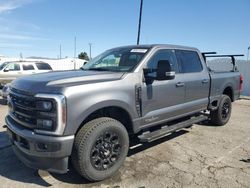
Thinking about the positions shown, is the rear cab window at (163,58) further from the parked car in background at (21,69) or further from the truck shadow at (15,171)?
the parked car in background at (21,69)

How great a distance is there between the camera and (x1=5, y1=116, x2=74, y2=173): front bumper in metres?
3.03

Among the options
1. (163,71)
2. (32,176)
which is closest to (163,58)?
(163,71)

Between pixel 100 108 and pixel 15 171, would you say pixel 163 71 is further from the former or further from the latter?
pixel 15 171

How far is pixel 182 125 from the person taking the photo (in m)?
5.07

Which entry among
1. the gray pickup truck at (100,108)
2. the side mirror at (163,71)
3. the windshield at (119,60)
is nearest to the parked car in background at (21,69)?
the windshield at (119,60)

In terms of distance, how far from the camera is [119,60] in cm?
458

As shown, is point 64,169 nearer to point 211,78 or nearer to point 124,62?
point 124,62

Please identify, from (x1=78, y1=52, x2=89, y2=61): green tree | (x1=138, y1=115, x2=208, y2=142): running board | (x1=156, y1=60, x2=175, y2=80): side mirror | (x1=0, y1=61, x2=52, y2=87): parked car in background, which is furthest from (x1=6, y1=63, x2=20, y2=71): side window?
(x1=78, y1=52, x2=89, y2=61): green tree

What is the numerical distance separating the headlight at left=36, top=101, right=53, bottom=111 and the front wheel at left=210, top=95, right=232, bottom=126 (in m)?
4.75

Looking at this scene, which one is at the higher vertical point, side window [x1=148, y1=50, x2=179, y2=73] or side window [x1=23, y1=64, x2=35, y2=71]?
side window [x1=148, y1=50, x2=179, y2=73]

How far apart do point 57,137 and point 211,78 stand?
4.08 meters

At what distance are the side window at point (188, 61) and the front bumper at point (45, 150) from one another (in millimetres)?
2869

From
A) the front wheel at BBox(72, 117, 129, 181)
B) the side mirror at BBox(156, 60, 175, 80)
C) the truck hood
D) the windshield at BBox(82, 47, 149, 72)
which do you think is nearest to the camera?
the truck hood

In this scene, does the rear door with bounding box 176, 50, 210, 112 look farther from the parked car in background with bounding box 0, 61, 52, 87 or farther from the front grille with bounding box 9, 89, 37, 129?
the parked car in background with bounding box 0, 61, 52, 87
